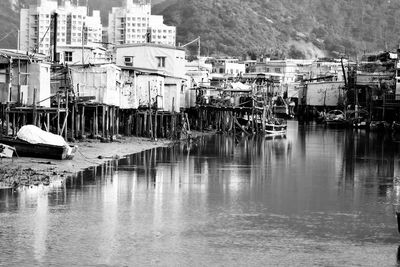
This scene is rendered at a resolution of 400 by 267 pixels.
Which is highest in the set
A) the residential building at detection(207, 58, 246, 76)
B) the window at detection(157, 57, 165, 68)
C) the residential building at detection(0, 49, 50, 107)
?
the residential building at detection(207, 58, 246, 76)

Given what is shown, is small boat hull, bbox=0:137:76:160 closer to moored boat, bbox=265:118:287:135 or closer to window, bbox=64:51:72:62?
window, bbox=64:51:72:62

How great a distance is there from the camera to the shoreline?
39.8m

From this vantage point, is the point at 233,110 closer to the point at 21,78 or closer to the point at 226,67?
the point at 21,78

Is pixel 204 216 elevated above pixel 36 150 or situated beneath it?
situated beneath

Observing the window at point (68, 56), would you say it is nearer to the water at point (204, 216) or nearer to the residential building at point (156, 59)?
the residential building at point (156, 59)

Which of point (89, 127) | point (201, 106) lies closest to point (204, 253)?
point (89, 127)

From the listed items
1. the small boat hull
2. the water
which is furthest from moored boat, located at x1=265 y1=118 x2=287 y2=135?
the small boat hull

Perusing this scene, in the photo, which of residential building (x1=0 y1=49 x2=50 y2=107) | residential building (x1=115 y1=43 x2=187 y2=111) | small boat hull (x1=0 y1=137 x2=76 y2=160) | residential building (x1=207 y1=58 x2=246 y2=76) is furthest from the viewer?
residential building (x1=207 y1=58 x2=246 y2=76)

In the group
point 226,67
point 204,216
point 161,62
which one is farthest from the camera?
point 226,67

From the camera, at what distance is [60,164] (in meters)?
45.8

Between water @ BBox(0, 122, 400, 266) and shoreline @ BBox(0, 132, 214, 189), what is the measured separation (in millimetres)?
901

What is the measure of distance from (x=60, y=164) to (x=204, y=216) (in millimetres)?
13037

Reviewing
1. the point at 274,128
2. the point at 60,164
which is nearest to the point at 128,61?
the point at 274,128

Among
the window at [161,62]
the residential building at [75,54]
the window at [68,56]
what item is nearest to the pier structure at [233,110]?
the window at [161,62]
